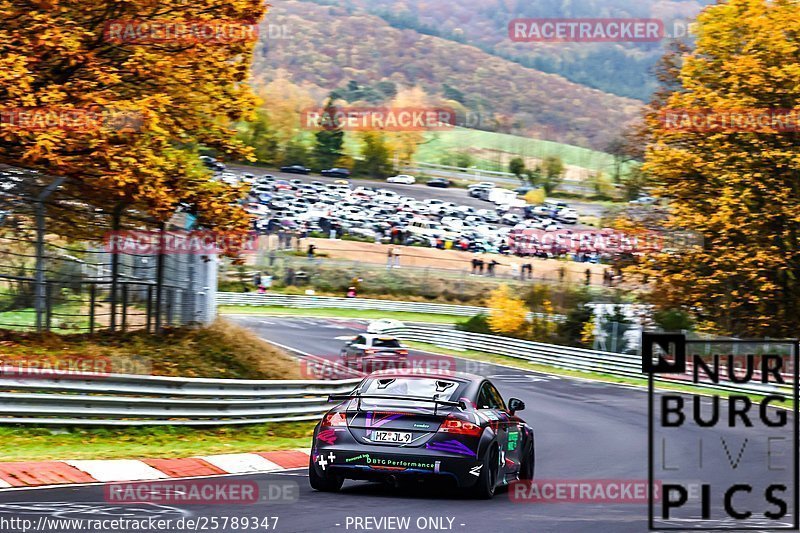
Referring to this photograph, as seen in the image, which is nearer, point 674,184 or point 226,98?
point 226,98

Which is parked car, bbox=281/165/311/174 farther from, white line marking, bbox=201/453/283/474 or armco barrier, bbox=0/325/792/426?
white line marking, bbox=201/453/283/474

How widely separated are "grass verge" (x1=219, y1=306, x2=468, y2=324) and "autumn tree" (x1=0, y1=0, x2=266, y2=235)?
46128mm

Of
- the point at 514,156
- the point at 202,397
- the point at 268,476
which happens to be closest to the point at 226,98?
the point at 202,397

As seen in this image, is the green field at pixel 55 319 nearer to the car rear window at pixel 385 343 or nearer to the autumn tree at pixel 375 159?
the car rear window at pixel 385 343

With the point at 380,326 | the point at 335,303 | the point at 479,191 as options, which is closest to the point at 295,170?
the point at 479,191

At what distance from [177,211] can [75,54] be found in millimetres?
3507

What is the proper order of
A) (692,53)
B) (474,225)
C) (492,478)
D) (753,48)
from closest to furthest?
(492,478) → (753,48) → (692,53) → (474,225)

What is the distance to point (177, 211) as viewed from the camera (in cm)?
2016

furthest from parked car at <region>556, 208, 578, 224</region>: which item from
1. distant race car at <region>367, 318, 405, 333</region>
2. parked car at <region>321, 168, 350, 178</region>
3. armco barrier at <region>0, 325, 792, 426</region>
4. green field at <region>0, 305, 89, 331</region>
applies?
green field at <region>0, 305, 89, 331</region>

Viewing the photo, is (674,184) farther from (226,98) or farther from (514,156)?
(514,156)

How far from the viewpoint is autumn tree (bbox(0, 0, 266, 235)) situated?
689 inches

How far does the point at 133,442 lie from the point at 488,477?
6.45 meters

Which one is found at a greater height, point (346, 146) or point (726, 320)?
point (346, 146)

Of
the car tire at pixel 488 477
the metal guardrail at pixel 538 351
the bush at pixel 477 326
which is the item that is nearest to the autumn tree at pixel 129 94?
the car tire at pixel 488 477
